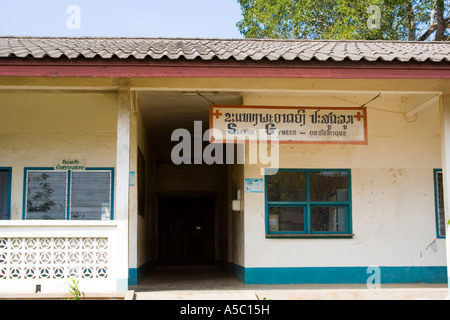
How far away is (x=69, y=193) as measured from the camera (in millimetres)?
11617

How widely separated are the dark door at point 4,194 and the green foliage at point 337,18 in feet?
56.2

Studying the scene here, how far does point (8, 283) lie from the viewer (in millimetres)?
8719

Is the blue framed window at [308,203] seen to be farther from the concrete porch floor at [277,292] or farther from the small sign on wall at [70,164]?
the small sign on wall at [70,164]

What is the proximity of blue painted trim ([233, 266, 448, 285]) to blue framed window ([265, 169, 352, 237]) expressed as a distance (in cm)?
66

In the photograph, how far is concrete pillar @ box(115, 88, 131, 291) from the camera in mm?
8766

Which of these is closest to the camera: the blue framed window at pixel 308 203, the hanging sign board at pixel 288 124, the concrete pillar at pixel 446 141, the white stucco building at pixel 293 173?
the concrete pillar at pixel 446 141

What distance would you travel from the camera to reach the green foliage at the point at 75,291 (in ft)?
27.6

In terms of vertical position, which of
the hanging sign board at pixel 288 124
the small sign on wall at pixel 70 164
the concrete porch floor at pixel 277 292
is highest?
the hanging sign board at pixel 288 124

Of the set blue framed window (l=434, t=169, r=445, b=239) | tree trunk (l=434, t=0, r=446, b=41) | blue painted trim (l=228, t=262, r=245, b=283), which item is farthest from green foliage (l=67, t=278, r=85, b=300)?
tree trunk (l=434, t=0, r=446, b=41)

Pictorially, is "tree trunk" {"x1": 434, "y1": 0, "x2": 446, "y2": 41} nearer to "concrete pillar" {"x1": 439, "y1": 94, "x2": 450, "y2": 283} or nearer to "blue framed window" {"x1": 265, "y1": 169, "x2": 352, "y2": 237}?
"blue framed window" {"x1": 265, "y1": 169, "x2": 352, "y2": 237}

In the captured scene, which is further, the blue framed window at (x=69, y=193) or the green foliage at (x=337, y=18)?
the green foliage at (x=337, y=18)

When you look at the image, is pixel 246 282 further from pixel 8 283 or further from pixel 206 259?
pixel 206 259

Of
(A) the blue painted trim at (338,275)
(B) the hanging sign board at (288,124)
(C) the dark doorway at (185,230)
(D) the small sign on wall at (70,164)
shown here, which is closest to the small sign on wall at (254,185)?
(B) the hanging sign board at (288,124)

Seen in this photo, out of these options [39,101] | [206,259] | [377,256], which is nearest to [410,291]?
[377,256]
